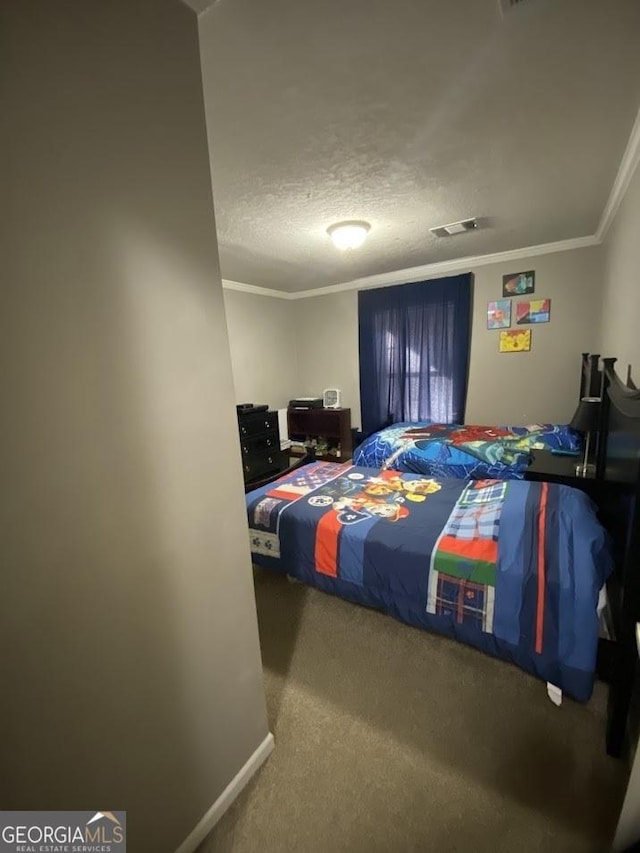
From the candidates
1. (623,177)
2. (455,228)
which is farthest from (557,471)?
(455,228)

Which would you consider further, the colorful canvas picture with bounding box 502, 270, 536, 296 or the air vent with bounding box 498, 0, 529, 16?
the colorful canvas picture with bounding box 502, 270, 536, 296

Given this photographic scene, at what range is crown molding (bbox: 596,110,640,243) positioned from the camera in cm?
171

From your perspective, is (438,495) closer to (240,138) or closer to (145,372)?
(145,372)

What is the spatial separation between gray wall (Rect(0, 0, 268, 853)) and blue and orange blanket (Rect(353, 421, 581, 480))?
2.26m

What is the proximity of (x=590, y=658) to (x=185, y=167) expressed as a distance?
81.4 inches

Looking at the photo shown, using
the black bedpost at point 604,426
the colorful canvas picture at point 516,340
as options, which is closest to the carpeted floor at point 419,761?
the black bedpost at point 604,426

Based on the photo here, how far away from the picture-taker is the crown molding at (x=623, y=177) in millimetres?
1711

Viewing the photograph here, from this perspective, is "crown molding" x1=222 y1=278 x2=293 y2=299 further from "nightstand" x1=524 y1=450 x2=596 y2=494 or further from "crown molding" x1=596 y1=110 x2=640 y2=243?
"nightstand" x1=524 y1=450 x2=596 y2=494

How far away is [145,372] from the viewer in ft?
2.81

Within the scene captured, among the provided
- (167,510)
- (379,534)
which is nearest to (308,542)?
(379,534)

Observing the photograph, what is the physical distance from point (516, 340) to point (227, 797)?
4.15 meters

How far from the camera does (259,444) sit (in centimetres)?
411

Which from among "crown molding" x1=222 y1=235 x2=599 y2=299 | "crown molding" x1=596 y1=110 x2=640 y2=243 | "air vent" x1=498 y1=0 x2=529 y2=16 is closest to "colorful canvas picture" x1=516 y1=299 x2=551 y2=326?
"crown molding" x1=222 y1=235 x2=599 y2=299

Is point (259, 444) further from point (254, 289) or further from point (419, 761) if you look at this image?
point (419, 761)
